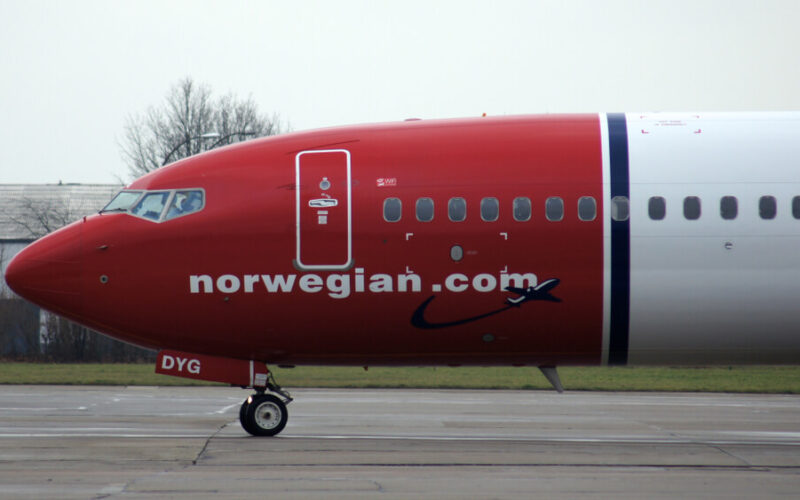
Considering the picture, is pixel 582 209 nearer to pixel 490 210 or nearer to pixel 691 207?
pixel 490 210

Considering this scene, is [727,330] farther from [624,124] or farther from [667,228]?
[624,124]

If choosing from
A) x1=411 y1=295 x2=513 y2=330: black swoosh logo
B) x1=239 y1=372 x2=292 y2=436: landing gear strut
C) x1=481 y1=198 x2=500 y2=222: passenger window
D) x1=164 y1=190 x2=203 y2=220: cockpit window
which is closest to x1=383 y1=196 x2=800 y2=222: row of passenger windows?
x1=481 y1=198 x2=500 y2=222: passenger window

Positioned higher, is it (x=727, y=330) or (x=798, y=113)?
(x=798, y=113)

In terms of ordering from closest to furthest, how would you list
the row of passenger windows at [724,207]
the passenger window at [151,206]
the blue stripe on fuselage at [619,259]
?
1. the blue stripe on fuselage at [619,259]
2. the row of passenger windows at [724,207]
3. the passenger window at [151,206]

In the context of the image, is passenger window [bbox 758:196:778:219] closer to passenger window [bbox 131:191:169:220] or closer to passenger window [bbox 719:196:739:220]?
passenger window [bbox 719:196:739:220]

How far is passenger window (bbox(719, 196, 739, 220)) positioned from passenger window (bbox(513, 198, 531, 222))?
264 cm

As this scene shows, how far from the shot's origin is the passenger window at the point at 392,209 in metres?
15.1

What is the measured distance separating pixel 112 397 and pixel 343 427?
321 inches

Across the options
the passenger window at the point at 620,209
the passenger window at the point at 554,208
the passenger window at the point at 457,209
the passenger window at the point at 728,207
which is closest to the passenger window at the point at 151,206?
the passenger window at the point at 457,209

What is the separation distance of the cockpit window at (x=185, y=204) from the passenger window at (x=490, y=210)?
157 inches

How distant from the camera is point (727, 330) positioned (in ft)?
49.5

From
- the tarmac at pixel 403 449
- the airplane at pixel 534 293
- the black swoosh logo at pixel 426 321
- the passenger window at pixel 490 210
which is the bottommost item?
the tarmac at pixel 403 449

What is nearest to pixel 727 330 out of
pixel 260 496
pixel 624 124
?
pixel 624 124

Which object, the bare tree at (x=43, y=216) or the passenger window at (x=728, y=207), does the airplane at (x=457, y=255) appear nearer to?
the passenger window at (x=728, y=207)
